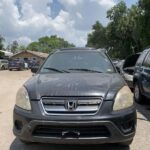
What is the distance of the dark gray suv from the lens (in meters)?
5.46

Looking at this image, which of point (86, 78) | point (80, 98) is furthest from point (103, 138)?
point (86, 78)

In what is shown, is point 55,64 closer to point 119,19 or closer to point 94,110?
point 94,110

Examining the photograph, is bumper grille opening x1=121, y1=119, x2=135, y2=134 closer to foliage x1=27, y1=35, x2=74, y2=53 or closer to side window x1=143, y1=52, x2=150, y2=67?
side window x1=143, y1=52, x2=150, y2=67

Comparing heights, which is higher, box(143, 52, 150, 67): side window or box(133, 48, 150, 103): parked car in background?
box(143, 52, 150, 67): side window

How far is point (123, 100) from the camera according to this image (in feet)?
18.9

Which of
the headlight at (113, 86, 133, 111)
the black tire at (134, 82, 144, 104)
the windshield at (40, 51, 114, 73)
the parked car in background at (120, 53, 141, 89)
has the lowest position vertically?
the black tire at (134, 82, 144, 104)

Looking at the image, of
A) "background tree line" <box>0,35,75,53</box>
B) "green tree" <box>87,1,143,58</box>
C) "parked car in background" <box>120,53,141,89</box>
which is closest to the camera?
"parked car in background" <box>120,53,141,89</box>

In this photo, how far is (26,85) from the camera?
6180mm

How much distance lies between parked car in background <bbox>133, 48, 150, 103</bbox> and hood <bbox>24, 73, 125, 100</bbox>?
371cm

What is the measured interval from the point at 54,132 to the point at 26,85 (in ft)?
3.35

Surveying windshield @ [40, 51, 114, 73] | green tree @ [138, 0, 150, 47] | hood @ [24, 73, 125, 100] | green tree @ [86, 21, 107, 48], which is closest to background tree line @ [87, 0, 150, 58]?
green tree @ [86, 21, 107, 48]

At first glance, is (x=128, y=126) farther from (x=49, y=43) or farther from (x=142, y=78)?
(x=49, y=43)

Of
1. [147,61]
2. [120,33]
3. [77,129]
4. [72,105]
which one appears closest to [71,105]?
[72,105]

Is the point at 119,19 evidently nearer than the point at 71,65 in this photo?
No
